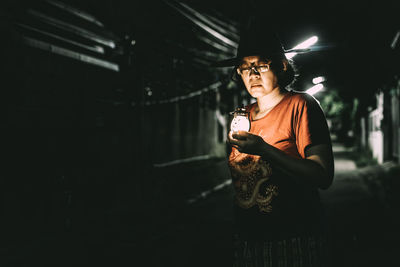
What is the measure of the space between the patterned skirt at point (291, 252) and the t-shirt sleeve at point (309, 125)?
22.3 inches

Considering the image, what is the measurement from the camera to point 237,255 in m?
2.23

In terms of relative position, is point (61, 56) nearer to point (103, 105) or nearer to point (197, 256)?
point (103, 105)

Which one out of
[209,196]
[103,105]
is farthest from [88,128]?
[209,196]

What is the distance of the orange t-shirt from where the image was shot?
2023 millimetres

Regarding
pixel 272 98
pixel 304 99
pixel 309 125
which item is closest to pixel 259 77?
pixel 272 98

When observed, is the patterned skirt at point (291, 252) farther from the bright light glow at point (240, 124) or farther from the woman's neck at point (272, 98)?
the woman's neck at point (272, 98)

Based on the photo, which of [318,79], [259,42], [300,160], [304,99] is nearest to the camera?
[300,160]

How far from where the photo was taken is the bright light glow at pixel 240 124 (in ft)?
6.95

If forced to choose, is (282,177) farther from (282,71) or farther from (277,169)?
(282,71)

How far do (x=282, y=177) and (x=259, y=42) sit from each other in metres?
0.91

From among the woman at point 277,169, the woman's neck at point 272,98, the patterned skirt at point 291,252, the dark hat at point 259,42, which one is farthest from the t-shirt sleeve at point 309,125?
the patterned skirt at point 291,252

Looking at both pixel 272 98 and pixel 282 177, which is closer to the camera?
pixel 282 177

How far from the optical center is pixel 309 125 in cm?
196

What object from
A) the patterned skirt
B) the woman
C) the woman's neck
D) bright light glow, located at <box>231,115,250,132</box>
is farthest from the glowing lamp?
the patterned skirt
